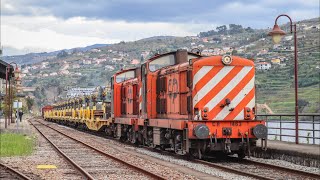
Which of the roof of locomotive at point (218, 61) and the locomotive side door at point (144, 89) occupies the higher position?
the roof of locomotive at point (218, 61)

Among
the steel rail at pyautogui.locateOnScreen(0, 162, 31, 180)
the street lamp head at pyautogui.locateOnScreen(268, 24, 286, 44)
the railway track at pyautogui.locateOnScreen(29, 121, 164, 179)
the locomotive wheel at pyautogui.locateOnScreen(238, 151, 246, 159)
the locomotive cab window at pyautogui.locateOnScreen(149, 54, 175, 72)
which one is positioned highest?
the street lamp head at pyautogui.locateOnScreen(268, 24, 286, 44)

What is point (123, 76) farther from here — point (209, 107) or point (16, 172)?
point (16, 172)

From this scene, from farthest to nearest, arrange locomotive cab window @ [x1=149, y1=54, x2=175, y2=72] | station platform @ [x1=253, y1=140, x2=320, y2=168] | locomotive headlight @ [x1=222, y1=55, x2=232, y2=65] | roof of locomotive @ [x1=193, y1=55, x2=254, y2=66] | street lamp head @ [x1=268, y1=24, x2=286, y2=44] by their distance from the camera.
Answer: locomotive cab window @ [x1=149, y1=54, x2=175, y2=72] → street lamp head @ [x1=268, y1=24, x2=286, y2=44] → locomotive headlight @ [x1=222, y1=55, x2=232, y2=65] → roof of locomotive @ [x1=193, y1=55, x2=254, y2=66] → station platform @ [x1=253, y1=140, x2=320, y2=168]

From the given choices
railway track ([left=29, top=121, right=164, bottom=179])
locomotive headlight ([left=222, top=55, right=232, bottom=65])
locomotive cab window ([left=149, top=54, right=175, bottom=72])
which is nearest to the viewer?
railway track ([left=29, top=121, right=164, bottom=179])

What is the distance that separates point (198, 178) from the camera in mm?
12984

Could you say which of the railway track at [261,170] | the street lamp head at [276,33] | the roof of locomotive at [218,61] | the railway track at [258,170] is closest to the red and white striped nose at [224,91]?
the roof of locomotive at [218,61]

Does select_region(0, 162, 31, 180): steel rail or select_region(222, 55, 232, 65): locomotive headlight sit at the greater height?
select_region(222, 55, 232, 65): locomotive headlight

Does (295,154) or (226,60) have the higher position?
(226,60)

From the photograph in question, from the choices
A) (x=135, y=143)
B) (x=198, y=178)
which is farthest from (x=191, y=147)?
(x=135, y=143)

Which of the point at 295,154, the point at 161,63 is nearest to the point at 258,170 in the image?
the point at 295,154

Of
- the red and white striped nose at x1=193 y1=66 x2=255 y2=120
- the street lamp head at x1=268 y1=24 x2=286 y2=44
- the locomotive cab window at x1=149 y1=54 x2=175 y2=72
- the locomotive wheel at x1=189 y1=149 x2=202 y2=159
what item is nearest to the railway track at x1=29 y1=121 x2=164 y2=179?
the locomotive wheel at x1=189 y1=149 x2=202 y2=159

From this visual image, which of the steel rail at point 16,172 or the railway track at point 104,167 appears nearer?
the steel rail at point 16,172

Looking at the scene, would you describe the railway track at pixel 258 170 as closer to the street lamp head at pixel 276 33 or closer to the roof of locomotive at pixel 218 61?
the roof of locomotive at pixel 218 61

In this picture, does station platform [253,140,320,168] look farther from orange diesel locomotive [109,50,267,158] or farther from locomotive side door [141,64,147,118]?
locomotive side door [141,64,147,118]
